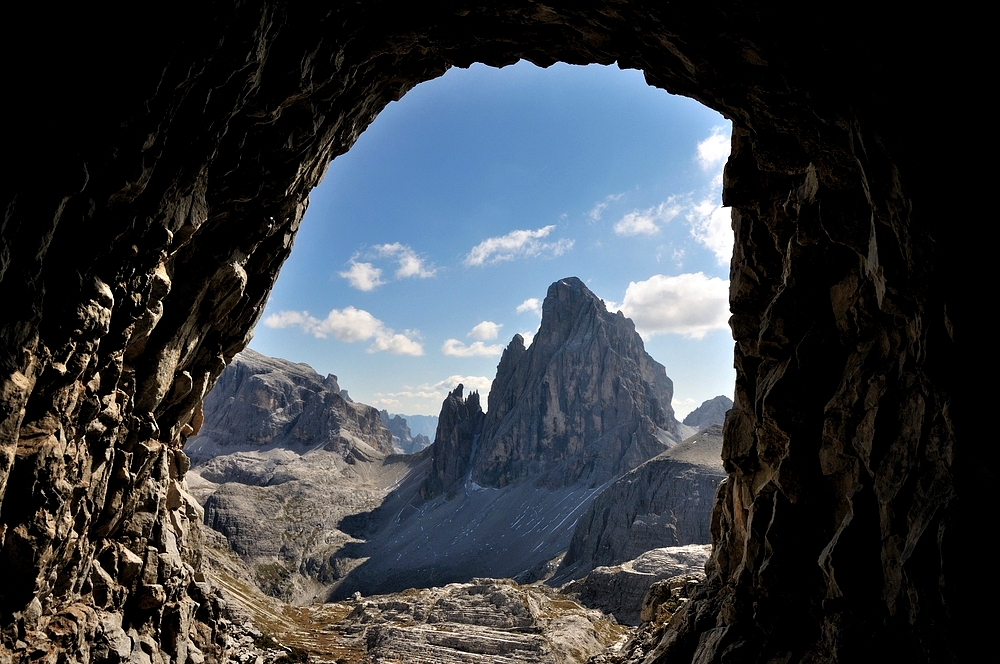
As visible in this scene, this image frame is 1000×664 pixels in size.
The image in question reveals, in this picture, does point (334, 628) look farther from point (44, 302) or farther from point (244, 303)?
point (44, 302)

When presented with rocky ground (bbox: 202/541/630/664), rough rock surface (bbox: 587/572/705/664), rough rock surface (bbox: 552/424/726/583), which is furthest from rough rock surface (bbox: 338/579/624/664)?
rough rock surface (bbox: 552/424/726/583)

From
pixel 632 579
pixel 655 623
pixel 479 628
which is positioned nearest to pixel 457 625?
pixel 479 628

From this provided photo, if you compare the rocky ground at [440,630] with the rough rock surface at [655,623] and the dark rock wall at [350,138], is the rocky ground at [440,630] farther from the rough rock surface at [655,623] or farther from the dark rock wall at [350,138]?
the dark rock wall at [350,138]

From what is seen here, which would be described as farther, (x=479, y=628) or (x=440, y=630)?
(x=479, y=628)

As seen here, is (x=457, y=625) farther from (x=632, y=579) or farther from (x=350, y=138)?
(x=350, y=138)

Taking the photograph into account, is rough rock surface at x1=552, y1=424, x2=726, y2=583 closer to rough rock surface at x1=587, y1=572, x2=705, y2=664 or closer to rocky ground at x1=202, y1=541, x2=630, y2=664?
rocky ground at x1=202, y1=541, x2=630, y2=664

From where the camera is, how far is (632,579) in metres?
105

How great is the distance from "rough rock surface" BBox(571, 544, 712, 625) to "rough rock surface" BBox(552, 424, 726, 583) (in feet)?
133

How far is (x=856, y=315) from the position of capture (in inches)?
623

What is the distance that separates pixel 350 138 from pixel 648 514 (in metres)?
162

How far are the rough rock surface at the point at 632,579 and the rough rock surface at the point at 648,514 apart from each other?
40.6m

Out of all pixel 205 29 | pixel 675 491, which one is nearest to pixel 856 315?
pixel 205 29

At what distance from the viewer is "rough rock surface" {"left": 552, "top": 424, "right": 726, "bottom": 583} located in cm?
15588

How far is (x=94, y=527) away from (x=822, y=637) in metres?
24.9
